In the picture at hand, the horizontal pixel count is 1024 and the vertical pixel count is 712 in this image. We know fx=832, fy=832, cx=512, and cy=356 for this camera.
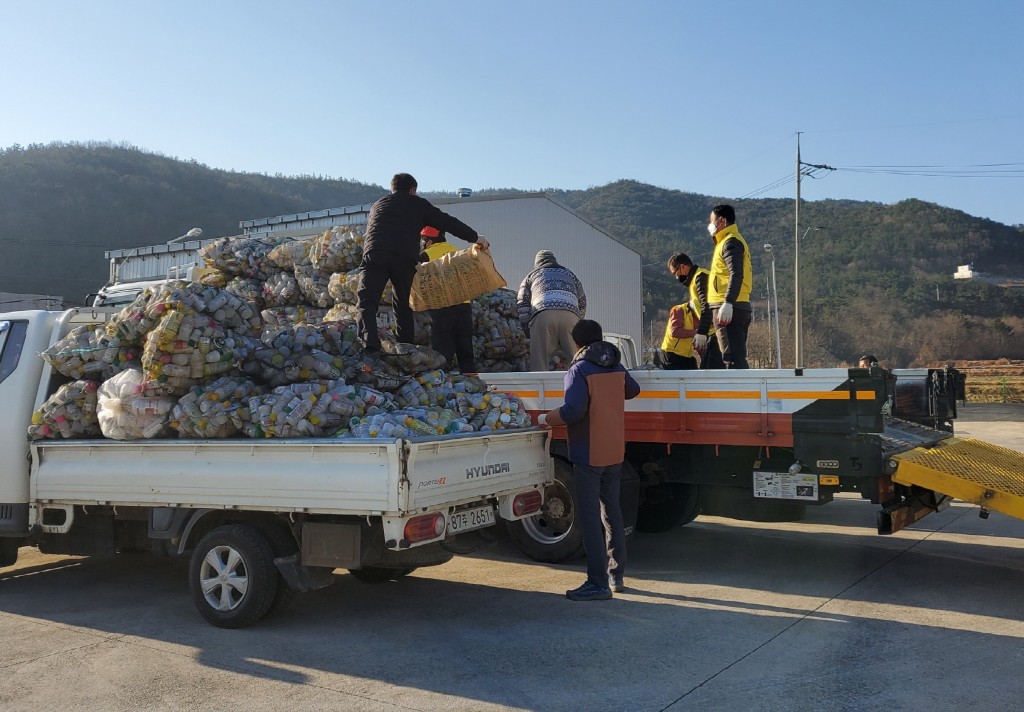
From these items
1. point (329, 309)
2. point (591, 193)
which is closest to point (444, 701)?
point (329, 309)

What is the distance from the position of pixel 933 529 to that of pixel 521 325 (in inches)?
188

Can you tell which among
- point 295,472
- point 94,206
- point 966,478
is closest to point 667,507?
point 966,478

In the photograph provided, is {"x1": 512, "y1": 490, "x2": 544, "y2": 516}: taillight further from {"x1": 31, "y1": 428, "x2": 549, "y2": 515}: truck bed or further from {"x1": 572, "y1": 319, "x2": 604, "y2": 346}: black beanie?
{"x1": 572, "y1": 319, "x2": 604, "y2": 346}: black beanie

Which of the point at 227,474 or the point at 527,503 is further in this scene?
the point at 527,503

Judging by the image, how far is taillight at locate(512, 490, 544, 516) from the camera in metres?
5.89

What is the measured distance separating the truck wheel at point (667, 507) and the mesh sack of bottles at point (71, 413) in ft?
14.8

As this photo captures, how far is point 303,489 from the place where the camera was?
16.3ft

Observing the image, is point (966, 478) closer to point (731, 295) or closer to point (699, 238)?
point (731, 295)

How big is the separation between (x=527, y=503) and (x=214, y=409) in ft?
7.43

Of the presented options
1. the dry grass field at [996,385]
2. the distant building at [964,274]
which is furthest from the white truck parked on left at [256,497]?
the distant building at [964,274]

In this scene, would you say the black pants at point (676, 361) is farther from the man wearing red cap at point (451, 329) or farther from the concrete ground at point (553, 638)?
A: the man wearing red cap at point (451, 329)

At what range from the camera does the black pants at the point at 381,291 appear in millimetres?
6785

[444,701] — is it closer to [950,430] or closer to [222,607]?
[222,607]

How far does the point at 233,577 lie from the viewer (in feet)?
17.5
